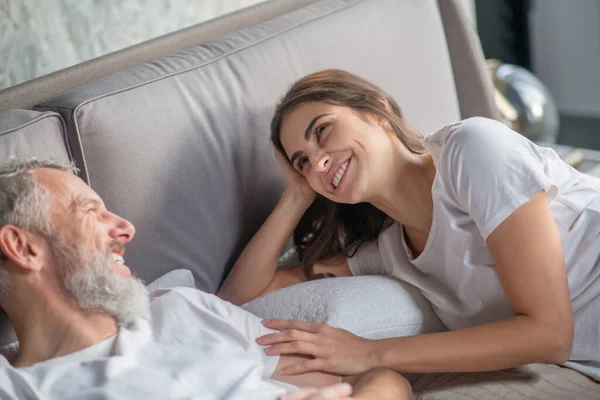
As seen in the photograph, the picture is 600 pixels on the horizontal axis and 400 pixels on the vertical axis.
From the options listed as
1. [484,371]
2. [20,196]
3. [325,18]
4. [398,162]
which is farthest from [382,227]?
[20,196]

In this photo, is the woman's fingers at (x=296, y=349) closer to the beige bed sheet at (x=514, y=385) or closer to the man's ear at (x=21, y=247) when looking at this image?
the beige bed sheet at (x=514, y=385)

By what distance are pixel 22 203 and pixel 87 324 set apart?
236 mm

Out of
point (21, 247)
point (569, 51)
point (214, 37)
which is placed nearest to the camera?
point (21, 247)

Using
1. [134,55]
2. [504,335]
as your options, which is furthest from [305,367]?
[134,55]

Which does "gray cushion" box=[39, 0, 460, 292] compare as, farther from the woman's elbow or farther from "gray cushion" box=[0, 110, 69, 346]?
the woman's elbow

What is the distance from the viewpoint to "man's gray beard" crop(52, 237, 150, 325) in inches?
55.6

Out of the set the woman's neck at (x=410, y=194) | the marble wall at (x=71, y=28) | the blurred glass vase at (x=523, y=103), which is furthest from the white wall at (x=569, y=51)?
the woman's neck at (x=410, y=194)

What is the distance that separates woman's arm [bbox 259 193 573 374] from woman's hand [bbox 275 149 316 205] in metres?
0.39

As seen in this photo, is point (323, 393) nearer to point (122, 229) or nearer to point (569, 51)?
point (122, 229)

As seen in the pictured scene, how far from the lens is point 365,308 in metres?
1.70

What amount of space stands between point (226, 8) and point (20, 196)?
1278mm

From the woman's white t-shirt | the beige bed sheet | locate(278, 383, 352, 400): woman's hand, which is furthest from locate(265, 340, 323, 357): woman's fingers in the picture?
the woman's white t-shirt

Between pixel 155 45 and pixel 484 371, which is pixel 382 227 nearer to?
pixel 484 371

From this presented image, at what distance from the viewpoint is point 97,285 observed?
1426mm
